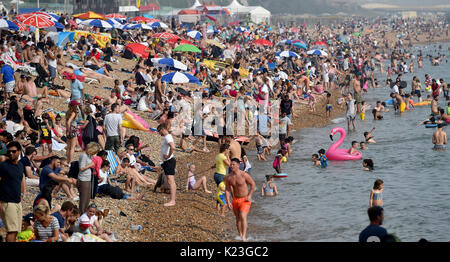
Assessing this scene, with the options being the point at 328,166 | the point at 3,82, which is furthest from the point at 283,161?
the point at 3,82

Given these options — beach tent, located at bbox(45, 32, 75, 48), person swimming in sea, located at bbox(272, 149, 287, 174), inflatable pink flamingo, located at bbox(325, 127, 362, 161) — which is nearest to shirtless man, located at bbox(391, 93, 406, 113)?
inflatable pink flamingo, located at bbox(325, 127, 362, 161)

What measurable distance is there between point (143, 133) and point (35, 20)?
7.05 meters

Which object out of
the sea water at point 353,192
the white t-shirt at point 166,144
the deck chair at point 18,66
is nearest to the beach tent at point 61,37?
the deck chair at point 18,66

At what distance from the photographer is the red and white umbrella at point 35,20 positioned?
23703 mm

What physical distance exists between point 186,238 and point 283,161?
8.49m

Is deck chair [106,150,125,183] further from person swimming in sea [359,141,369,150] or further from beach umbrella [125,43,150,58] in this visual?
beach umbrella [125,43,150,58]

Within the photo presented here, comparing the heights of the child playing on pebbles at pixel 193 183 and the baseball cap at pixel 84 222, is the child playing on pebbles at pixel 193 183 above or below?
below

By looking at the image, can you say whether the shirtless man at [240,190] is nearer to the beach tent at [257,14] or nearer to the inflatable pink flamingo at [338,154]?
the inflatable pink flamingo at [338,154]

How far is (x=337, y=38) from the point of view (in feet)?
222

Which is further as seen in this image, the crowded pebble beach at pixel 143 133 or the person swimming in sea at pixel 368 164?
the person swimming in sea at pixel 368 164

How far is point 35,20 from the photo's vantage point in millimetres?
23922

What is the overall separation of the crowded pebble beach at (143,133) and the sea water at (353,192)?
22.3 inches

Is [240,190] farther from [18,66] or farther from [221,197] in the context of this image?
[18,66]
